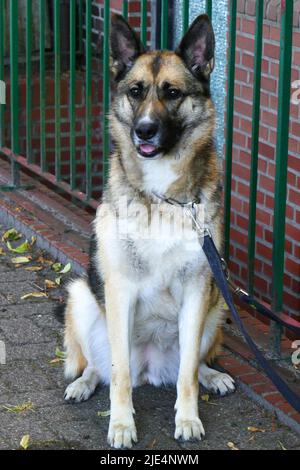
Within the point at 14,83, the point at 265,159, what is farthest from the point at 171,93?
the point at 14,83

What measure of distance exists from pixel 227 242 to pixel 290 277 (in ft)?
2.69

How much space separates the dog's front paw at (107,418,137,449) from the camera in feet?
13.4

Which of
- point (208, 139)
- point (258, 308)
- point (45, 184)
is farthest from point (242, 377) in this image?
point (45, 184)

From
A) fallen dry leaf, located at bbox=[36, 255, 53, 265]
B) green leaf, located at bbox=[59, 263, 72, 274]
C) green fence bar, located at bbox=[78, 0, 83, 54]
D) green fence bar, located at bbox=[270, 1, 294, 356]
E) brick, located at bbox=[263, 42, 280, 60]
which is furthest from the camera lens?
green fence bar, located at bbox=[78, 0, 83, 54]

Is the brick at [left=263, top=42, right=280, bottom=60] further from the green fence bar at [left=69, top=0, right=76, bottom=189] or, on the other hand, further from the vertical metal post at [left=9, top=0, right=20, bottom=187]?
the vertical metal post at [left=9, top=0, right=20, bottom=187]

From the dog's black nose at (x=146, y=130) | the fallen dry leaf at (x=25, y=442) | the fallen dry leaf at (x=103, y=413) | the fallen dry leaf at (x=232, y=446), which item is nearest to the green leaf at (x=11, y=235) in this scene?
the fallen dry leaf at (x=103, y=413)

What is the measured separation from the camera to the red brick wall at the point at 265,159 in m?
5.65

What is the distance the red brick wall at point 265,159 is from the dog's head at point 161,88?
1.34 meters

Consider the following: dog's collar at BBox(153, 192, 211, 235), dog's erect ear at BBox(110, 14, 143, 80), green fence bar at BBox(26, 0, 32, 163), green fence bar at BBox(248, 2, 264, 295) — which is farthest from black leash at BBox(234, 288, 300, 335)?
green fence bar at BBox(26, 0, 32, 163)

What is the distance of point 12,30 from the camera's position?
6.72 m

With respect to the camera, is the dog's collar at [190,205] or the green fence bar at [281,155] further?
the green fence bar at [281,155]

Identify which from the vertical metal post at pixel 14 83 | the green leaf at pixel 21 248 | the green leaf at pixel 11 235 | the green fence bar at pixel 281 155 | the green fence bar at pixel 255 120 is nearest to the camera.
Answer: the green fence bar at pixel 281 155

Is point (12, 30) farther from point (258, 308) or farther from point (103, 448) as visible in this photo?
point (103, 448)

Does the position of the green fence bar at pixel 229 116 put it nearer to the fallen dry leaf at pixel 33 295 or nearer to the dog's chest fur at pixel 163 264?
the dog's chest fur at pixel 163 264
